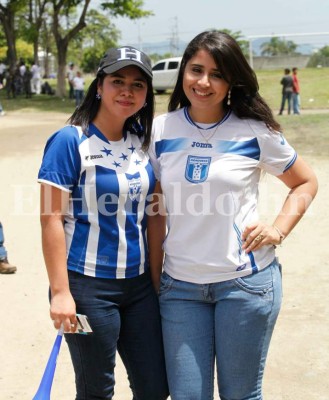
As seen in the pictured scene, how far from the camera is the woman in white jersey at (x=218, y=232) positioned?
8.08ft

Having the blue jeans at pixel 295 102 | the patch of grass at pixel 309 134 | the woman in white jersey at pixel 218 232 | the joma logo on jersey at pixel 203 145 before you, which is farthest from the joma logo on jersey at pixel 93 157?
the blue jeans at pixel 295 102

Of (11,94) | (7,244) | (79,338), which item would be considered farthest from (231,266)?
(11,94)

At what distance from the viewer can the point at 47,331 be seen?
4531 millimetres

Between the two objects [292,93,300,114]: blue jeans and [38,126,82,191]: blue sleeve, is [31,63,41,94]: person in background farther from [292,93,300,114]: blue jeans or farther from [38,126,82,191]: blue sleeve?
[38,126,82,191]: blue sleeve

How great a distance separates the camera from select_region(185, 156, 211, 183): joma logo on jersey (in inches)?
96.3

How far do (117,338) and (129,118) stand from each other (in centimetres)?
94

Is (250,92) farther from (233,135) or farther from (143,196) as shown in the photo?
(143,196)

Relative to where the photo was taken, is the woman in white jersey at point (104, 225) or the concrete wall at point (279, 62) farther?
the concrete wall at point (279, 62)

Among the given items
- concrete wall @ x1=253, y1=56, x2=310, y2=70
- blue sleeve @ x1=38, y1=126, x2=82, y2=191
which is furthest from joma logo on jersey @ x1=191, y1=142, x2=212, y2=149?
concrete wall @ x1=253, y1=56, x2=310, y2=70

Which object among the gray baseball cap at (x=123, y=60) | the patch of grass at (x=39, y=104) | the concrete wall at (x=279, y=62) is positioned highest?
the gray baseball cap at (x=123, y=60)

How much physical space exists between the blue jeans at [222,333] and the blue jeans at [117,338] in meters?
0.13

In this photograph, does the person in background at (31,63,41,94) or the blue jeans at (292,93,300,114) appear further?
the person in background at (31,63,41,94)

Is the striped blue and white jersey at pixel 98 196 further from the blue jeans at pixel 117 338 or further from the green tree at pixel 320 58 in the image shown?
the green tree at pixel 320 58

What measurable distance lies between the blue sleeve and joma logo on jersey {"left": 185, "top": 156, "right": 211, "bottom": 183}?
1.43 ft
